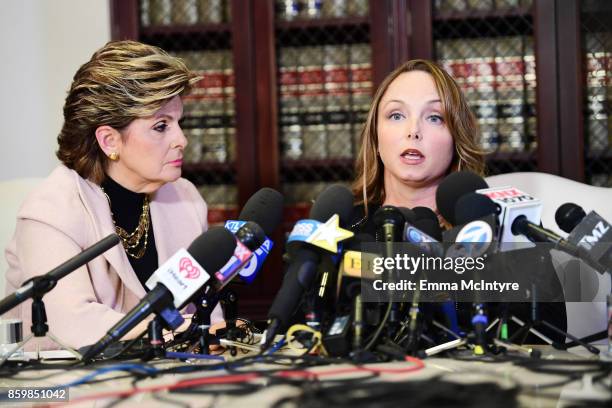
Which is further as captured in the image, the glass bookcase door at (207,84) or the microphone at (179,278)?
the glass bookcase door at (207,84)

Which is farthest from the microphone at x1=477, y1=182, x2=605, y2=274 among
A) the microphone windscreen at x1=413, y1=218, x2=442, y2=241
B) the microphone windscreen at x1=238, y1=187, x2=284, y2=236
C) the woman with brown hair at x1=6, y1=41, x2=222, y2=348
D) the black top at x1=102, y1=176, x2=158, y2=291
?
the black top at x1=102, y1=176, x2=158, y2=291

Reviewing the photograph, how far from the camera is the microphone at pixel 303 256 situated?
43.4 inches

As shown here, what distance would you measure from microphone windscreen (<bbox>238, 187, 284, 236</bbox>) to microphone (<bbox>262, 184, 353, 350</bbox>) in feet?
0.42

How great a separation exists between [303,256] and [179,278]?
18 centimetres

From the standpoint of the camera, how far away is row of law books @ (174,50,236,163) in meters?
3.27

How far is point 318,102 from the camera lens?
3264 mm

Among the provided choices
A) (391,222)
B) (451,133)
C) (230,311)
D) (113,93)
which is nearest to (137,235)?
(113,93)

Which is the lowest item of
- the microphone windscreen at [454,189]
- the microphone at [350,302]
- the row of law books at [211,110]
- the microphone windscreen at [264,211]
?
the microphone at [350,302]

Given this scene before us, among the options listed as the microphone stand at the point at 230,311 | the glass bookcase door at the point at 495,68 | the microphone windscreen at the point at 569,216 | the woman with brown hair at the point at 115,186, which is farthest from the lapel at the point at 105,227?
the glass bookcase door at the point at 495,68

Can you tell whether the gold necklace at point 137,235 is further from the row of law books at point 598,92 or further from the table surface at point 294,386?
the row of law books at point 598,92

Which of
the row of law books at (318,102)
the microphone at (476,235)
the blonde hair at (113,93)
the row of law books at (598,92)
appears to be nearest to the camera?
the microphone at (476,235)

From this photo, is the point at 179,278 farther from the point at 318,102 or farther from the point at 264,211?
the point at 318,102

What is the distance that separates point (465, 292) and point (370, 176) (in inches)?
32.9

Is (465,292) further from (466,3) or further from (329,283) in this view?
(466,3)
